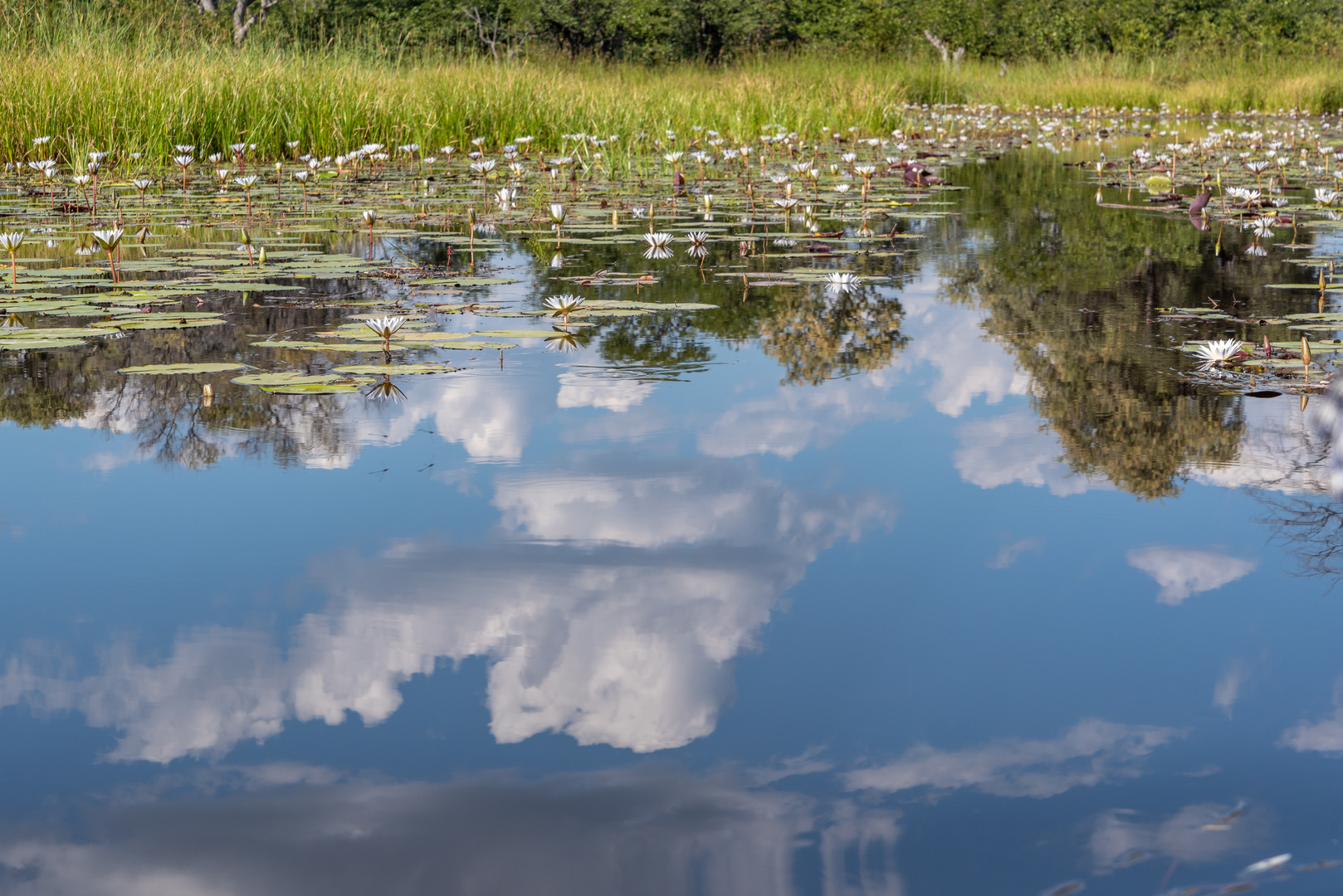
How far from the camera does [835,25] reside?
2642 cm

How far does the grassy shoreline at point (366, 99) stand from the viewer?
7203mm

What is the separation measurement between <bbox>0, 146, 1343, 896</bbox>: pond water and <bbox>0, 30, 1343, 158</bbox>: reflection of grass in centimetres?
570

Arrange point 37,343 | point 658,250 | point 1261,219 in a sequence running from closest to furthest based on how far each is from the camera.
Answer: point 37,343
point 658,250
point 1261,219

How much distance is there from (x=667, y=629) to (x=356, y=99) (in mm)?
7905

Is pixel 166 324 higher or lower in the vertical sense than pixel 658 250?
lower

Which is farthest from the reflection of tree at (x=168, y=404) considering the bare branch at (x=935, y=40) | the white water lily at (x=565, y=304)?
the bare branch at (x=935, y=40)

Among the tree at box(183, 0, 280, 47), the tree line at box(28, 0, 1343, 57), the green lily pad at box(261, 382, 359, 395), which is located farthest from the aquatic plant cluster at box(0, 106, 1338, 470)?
the tree at box(183, 0, 280, 47)

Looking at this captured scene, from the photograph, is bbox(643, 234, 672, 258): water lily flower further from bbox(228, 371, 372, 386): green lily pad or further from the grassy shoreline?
the grassy shoreline

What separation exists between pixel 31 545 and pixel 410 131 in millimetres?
7629

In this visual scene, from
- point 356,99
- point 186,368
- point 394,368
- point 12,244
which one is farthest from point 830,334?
point 356,99

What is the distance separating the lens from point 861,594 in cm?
134

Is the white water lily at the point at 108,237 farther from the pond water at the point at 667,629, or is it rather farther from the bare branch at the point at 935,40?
the bare branch at the point at 935,40

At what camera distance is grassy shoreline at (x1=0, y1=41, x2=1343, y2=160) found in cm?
720

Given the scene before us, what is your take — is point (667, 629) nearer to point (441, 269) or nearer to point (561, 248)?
point (441, 269)
